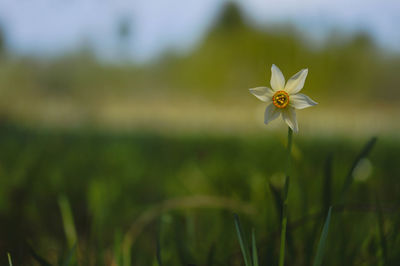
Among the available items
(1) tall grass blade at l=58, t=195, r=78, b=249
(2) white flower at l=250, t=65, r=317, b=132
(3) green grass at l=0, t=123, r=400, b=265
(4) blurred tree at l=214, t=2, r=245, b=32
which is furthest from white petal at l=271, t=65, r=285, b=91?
(4) blurred tree at l=214, t=2, r=245, b=32

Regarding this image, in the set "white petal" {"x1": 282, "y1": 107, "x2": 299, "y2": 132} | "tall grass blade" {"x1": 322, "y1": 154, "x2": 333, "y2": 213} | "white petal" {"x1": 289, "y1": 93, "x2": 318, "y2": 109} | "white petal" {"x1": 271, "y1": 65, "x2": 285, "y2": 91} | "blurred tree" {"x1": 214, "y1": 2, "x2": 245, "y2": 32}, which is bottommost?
"tall grass blade" {"x1": 322, "y1": 154, "x2": 333, "y2": 213}

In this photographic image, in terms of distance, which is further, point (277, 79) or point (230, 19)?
point (230, 19)

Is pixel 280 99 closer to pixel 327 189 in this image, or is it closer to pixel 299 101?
pixel 299 101

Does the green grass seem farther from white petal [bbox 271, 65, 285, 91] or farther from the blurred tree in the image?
the blurred tree

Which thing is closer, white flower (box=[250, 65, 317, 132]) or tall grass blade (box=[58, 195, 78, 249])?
white flower (box=[250, 65, 317, 132])

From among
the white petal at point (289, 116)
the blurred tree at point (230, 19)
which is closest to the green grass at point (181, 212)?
the white petal at point (289, 116)

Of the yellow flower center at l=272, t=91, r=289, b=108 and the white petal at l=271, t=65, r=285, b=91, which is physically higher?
the white petal at l=271, t=65, r=285, b=91

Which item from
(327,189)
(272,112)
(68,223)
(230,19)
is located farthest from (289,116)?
(230,19)

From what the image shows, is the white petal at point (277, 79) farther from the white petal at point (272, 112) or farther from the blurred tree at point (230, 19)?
the blurred tree at point (230, 19)
